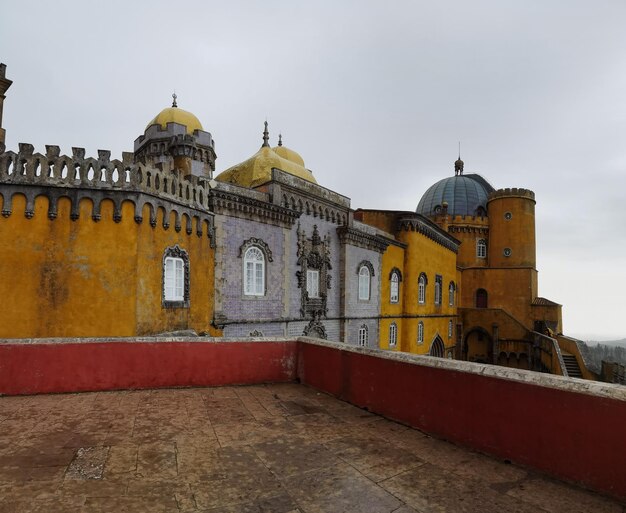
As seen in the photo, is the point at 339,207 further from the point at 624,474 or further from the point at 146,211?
the point at 624,474

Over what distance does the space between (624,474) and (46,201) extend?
534 inches

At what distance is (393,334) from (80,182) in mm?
20023

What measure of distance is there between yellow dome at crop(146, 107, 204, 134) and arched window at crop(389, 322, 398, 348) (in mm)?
17733

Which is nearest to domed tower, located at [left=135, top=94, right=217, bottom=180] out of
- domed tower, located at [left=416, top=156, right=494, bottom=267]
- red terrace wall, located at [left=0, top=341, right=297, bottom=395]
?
red terrace wall, located at [left=0, top=341, right=297, bottom=395]

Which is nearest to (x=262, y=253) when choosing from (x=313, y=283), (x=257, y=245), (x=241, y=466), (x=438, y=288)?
(x=257, y=245)

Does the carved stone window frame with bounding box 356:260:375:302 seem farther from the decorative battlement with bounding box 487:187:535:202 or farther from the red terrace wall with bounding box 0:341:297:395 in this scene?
the decorative battlement with bounding box 487:187:535:202

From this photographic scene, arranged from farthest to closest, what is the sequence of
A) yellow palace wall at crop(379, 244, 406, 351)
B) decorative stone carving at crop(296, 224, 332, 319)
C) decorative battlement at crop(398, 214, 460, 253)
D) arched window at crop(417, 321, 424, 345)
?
arched window at crop(417, 321, 424, 345) → decorative battlement at crop(398, 214, 460, 253) → yellow palace wall at crop(379, 244, 406, 351) → decorative stone carving at crop(296, 224, 332, 319)

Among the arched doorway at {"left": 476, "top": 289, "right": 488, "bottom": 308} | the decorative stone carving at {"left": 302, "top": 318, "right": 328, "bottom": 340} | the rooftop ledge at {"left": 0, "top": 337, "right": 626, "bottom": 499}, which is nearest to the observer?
the rooftop ledge at {"left": 0, "top": 337, "right": 626, "bottom": 499}

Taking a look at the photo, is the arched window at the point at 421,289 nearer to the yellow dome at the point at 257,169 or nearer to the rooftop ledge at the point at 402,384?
the yellow dome at the point at 257,169

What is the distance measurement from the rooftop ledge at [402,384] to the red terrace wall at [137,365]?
16 mm

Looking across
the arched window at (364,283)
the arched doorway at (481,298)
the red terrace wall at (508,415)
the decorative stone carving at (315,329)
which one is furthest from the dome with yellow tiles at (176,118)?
the arched doorway at (481,298)

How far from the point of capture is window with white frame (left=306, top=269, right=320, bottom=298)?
20.1 meters

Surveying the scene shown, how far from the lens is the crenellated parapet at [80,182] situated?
11734mm

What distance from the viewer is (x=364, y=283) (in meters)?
23.9
